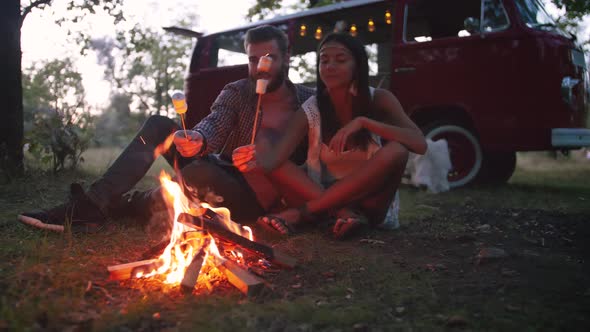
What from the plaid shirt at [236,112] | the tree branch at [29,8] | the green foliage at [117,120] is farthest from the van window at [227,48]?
the green foliage at [117,120]

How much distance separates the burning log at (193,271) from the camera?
1.93 m

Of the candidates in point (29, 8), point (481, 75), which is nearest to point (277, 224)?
point (481, 75)

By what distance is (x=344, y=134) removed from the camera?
9.11 ft

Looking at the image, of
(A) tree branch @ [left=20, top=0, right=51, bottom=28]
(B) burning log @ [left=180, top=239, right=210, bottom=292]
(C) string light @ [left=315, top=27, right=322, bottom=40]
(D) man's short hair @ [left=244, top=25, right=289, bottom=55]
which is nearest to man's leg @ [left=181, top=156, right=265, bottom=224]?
(D) man's short hair @ [left=244, top=25, right=289, bottom=55]

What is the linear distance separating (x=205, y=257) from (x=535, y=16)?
191 inches

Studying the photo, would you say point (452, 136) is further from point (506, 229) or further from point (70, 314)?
point (70, 314)

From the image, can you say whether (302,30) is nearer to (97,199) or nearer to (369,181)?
(369,181)

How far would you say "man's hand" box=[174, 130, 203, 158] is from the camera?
2650mm

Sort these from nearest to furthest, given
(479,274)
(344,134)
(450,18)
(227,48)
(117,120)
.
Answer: (479,274) < (344,134) < (450,18) < (227,48) < (117,120)

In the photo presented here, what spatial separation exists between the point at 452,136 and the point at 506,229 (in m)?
2.45

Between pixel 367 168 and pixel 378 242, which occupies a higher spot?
pixel 367 168

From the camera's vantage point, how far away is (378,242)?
2.95 meters

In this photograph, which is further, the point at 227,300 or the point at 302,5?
the point at 302,5

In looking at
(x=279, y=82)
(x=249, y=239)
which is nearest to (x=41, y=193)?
(x=279, y=82)
